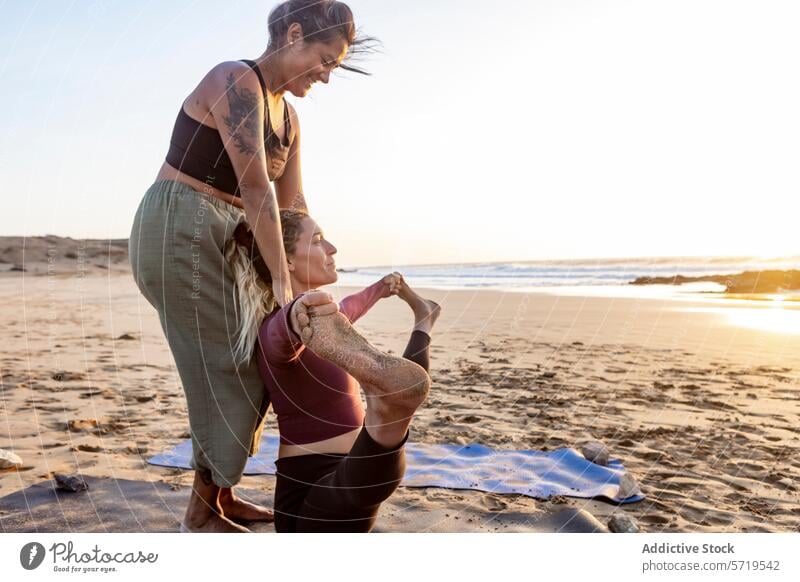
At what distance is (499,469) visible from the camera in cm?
329

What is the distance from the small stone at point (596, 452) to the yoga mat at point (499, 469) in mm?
35

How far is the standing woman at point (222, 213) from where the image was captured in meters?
2.20

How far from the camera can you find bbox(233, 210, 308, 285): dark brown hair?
2303 millimetres

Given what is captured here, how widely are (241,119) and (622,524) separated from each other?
6.57 ft

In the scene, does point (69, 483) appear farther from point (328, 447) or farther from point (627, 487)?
point (627, 487)

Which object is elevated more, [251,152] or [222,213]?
[251,152]

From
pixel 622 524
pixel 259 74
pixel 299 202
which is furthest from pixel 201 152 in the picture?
pixel 622 524

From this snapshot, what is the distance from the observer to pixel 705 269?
14.3 meters

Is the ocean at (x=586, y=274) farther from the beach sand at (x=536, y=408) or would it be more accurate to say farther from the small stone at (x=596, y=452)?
the small stone at (x=596, y=452)

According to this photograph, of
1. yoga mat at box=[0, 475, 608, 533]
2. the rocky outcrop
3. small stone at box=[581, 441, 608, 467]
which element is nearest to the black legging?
yoga mat at box=[0, 475, 608, 533]

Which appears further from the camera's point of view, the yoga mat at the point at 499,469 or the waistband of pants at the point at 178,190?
the yoga mat at the point at 499,469

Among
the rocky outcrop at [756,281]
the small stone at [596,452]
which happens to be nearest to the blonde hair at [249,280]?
the small stone at [596,452]

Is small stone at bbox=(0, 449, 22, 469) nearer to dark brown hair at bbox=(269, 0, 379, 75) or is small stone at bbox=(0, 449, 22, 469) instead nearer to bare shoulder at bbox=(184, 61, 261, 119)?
bare shoulder at bbox=(184, 61, 261, 119)
